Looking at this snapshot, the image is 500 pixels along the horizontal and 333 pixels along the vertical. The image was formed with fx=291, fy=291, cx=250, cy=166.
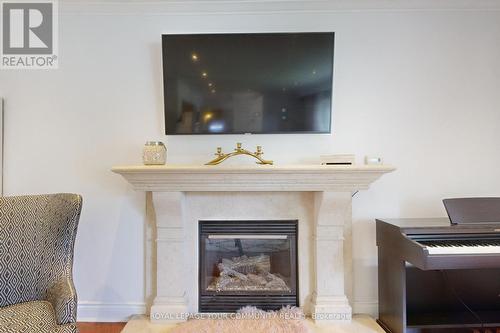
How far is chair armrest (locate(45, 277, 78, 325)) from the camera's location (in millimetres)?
1486

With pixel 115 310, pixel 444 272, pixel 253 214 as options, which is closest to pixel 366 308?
pixel 444 272

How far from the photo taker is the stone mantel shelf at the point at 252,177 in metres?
1.92

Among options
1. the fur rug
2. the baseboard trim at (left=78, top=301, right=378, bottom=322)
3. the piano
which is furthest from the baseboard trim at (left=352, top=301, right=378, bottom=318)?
the fur rug

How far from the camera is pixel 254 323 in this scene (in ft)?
6.61

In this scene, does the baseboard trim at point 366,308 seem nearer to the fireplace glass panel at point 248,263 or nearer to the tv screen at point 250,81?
the fireplace glass panel at point 248,263

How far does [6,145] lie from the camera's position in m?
2.29

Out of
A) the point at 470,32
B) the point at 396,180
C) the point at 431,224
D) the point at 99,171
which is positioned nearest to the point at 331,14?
the point at 470,32

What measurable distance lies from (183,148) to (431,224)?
1.82 meters

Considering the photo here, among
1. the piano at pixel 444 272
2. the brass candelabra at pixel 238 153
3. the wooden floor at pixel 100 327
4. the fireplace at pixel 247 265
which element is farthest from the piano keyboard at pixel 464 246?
the wooden floor at pixel 100 327

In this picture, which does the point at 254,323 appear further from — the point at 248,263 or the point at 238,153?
the point at 238,153

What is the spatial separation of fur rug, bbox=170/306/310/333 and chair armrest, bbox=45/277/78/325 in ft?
2.26

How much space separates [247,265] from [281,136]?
41.3 inches

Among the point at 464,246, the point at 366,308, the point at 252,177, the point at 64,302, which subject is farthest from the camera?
the point at 366,308

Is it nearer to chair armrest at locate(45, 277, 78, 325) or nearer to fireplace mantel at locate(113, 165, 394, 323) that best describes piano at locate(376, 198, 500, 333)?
fireplace mantel at locate(113, 165, 394, 323)
